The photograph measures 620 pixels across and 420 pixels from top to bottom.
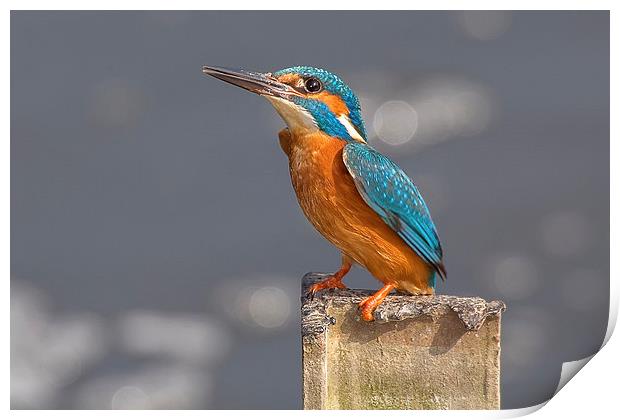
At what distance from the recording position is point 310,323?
76.0 inches

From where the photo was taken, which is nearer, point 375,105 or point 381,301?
point 381,301

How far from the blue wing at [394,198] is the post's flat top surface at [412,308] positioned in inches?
4.1

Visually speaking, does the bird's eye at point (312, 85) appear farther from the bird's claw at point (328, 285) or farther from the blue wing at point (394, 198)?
the bird's claw at point (328, 285)

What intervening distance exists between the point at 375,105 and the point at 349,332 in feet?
3.41

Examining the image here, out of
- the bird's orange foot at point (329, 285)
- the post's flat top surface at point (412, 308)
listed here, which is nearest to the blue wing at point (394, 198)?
the post's flat top surface at point (412, 308)

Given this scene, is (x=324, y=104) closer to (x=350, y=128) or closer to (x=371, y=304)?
(x=350, y=128)

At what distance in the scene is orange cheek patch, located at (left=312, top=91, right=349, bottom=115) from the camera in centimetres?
193

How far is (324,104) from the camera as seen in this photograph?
76.2 inches

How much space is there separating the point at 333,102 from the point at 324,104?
0.02 meters

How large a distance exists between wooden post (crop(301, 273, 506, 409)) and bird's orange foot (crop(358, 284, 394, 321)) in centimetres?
1

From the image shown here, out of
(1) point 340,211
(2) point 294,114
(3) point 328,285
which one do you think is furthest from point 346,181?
(3) point 328,285
